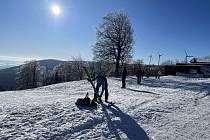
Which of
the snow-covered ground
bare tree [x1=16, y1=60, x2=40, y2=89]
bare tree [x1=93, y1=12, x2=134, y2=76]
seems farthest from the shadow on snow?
bare tree [x1=16, y1=60, x2=40, y2=89]

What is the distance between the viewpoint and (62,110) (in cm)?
1220

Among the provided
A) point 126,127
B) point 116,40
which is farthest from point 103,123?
point 116,40

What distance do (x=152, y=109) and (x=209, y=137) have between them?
14.4 feet

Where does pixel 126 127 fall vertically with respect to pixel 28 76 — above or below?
above

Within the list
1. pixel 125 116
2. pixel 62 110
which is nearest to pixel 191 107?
pixel 125 116

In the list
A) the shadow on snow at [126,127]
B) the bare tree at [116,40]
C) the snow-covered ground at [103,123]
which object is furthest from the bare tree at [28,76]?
the shadow on snow at [126,127]

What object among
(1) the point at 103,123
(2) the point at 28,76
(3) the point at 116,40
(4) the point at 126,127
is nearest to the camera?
(4) the point at 126,127

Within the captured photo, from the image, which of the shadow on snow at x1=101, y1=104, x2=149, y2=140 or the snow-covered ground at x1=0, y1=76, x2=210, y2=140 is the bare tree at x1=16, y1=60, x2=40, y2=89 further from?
the shadow on snow at x1=101, y1=104, x2=149, y2=140

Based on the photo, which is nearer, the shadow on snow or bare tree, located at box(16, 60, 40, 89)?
the shadow on snow

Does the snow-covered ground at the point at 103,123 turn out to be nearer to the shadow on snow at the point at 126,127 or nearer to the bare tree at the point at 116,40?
the shadow on snow at the point at 126,127

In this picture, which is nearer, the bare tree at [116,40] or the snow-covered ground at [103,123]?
the snow-covered ground at [103,123]

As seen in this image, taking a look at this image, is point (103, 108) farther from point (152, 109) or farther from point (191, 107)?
point (191, 107)

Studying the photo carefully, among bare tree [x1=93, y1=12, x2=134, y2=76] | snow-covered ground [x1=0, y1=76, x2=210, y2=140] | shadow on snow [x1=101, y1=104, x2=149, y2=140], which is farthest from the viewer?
bare tree [x1=93, y1=12, x2=134, y2=76]

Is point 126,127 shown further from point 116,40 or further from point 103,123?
point 116,40
